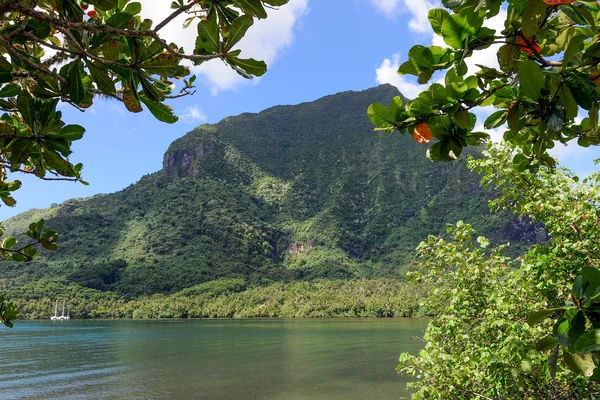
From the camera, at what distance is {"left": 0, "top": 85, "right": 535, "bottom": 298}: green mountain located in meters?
128

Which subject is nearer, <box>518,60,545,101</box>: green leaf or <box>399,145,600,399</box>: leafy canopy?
<box>518,60,545,101</box>: green leaf

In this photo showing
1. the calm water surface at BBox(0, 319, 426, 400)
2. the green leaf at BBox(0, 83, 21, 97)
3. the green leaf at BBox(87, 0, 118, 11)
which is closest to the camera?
the green leaf at BBox(87, 0, 118, 11)

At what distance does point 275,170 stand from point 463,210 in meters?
86.7

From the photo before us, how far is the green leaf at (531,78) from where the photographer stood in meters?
0.92

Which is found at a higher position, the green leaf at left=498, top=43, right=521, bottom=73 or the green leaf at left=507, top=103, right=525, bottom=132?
the green leaf at left=498, top=43, right=521, bottom=73

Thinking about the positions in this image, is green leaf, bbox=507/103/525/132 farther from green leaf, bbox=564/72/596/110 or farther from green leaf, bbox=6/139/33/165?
green leaf, bbox=6/139/33/165

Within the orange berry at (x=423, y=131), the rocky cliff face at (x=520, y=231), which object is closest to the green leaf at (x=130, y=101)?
the orange berry at (x=423, y=131)

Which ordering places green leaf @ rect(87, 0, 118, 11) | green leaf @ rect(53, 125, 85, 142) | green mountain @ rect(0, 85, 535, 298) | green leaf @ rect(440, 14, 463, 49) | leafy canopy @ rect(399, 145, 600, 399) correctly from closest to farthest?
green leaf @ rect(440, 14, 463, 49), green leaf @ rect(87, 0, 118, 11), green leaf @ rect(53, 125, 85, 142), leafy canopy @ rect(399, 145, 600, 399), green mountain @ rect(0, 85, 535, 298)

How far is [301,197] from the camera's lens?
180 meters

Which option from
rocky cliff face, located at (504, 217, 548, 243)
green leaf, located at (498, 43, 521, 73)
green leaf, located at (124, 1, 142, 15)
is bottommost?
green leaf, located at (498, 43, 521, 73)

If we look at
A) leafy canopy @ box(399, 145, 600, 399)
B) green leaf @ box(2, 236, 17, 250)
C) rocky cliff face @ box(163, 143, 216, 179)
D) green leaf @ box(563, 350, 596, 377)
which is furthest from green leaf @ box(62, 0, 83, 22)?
→ rocky cliff face @ box(163, 143, 216, 179)

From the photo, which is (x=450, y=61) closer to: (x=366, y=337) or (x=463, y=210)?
(x=366, y=337)

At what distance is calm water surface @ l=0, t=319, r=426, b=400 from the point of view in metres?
26.9

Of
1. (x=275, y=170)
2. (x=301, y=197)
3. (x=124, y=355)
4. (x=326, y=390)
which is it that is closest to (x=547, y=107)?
(x=326, y=390)
